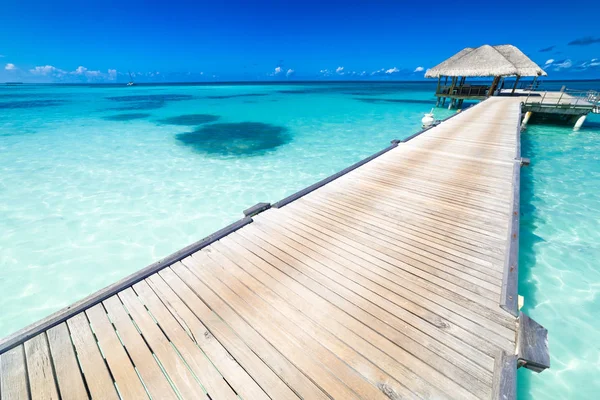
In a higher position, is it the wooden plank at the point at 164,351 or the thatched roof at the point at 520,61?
the thatched roof at the point at 520,61

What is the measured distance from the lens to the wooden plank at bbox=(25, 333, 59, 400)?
257cm

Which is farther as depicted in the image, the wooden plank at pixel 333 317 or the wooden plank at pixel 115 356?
the wooden plank at pixel 333 317

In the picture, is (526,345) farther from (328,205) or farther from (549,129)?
(549,129)

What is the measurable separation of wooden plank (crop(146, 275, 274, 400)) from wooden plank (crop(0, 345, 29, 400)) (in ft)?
4.82

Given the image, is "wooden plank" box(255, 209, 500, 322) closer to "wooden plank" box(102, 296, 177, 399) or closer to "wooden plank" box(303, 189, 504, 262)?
"wooden plank" box(303, 189, 504, 262)

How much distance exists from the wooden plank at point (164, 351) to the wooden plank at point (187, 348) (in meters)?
0.05

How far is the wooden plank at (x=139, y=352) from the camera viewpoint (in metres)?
2.62

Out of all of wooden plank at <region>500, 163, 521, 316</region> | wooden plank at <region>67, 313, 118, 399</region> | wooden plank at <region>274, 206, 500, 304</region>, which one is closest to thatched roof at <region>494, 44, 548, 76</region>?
wooden plank at <region>500, 163, 521, 316</region>

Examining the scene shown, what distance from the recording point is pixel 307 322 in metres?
3.33

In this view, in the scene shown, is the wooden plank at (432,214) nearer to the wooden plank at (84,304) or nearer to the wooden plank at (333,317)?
the wooden plank at (333,317)

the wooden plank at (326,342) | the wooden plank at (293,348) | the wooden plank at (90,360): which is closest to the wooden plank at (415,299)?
the wooden plank at (326,342)

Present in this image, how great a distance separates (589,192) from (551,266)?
723 centimetres

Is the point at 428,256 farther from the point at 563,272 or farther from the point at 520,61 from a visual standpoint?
the point at 520,61

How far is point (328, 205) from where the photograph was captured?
20.9ft
